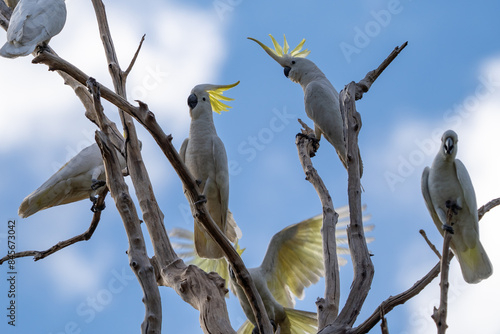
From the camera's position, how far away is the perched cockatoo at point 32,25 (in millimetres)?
3971

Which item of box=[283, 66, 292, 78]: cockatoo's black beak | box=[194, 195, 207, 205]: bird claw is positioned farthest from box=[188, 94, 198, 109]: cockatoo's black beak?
box=[283, 66, 292, 78]: cockatoo's black beak

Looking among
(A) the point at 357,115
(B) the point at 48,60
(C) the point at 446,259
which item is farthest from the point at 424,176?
(B) the point at 48,60

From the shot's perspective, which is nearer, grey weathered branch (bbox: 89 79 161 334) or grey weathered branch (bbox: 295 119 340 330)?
grey weathered branch (bbox: 89 79 161 334)

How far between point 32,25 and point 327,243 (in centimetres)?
260

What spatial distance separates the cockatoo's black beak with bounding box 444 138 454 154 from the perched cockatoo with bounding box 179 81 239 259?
1.56 metres

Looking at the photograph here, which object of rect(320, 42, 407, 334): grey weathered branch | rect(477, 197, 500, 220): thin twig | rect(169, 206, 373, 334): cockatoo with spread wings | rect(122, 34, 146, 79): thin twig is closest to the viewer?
rect(320, 42, 407, 334): grey weathered branch

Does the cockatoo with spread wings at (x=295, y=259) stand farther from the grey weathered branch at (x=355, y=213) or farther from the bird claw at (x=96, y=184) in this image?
the grey weathered branch at (x=355, y=213)

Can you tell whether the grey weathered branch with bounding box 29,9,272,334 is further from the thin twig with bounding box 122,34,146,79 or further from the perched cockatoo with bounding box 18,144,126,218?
the perched cockatoo with bounding box 18,144,126,218

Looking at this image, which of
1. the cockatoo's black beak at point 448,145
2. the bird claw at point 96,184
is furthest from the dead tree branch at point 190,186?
the cockatoo's black beak at point 448,145

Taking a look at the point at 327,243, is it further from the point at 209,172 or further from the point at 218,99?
the point at 218,99

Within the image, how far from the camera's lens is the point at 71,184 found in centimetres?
485

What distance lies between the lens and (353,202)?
349cm

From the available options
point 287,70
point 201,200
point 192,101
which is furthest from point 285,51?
point 201,200

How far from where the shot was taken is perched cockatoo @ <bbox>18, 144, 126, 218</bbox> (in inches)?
185
